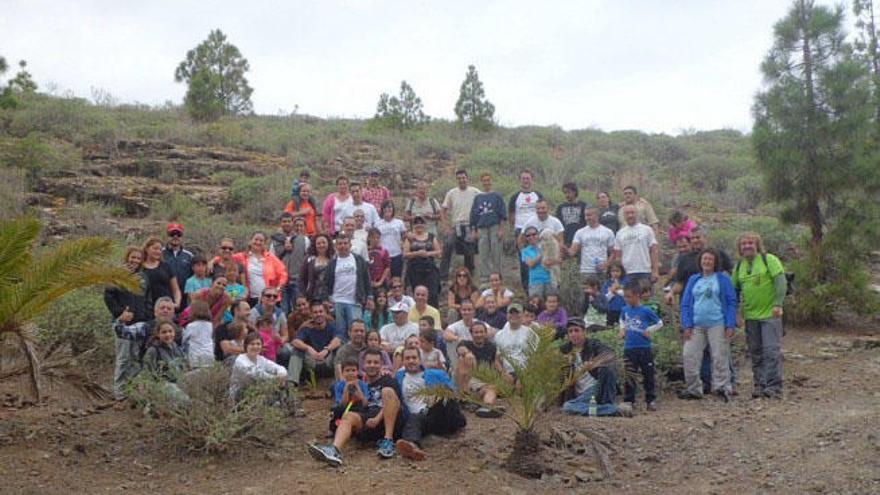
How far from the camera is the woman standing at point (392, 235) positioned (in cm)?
1177

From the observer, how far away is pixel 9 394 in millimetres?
9031

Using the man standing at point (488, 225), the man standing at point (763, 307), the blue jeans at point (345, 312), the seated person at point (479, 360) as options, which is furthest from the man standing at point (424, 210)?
the man standing at point (763, 307)

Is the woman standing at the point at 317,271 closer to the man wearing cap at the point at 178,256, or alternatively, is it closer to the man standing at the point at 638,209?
the man wearing cap at the point at 178,256

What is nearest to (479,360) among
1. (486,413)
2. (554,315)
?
(486,413)

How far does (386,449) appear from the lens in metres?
7.54

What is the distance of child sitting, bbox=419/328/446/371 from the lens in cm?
900

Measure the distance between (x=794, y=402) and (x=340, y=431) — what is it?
5015mm

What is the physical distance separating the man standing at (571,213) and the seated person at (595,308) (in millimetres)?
1212

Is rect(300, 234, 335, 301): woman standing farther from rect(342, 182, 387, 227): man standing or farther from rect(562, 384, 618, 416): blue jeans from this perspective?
rect(562, 384, 618, 416): blue jeans

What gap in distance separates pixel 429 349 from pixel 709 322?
3108mm

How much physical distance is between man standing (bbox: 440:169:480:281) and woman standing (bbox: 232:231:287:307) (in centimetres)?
295

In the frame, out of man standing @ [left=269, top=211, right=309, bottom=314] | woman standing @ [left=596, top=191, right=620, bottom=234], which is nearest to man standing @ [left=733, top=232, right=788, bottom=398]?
woman standing @ [left=596, top=191, right=620, bottom=234]

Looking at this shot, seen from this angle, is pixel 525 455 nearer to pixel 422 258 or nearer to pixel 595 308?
pixel 595 308

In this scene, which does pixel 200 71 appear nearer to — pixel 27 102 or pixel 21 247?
pixel 27 102
